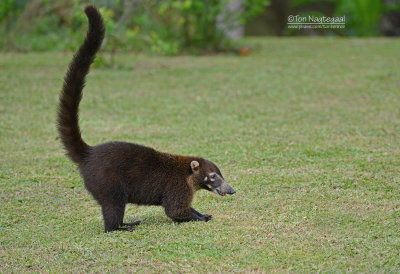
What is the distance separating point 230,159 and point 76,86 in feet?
7.94

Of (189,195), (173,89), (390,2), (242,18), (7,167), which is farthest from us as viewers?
(390,2)

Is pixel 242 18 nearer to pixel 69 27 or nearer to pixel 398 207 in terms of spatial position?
pixel 69 27

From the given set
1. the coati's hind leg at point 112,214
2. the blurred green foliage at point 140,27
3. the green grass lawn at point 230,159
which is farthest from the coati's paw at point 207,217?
the blurred green foliage at point 140,27

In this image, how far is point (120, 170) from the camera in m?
4.54

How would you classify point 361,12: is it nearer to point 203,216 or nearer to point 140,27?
point 140,27

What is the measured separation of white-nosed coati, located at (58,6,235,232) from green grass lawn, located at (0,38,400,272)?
0.20 m

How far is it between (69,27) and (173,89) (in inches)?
232

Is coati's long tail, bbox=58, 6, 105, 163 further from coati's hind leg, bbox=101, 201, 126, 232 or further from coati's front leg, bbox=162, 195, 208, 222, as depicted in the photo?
coati's front leg, bbox=162, 195, 208, 222

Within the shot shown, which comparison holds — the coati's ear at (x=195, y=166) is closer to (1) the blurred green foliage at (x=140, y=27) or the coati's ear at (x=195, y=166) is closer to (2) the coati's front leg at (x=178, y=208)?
(2) the coati's front leg at (x=178, y=208)

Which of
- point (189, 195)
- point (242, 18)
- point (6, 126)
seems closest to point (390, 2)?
point (242, 18)

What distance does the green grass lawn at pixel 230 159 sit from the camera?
413 centimetres

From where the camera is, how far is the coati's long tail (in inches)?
172

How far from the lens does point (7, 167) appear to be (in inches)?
248

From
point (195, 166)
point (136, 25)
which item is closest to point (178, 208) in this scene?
point (195, 166)
